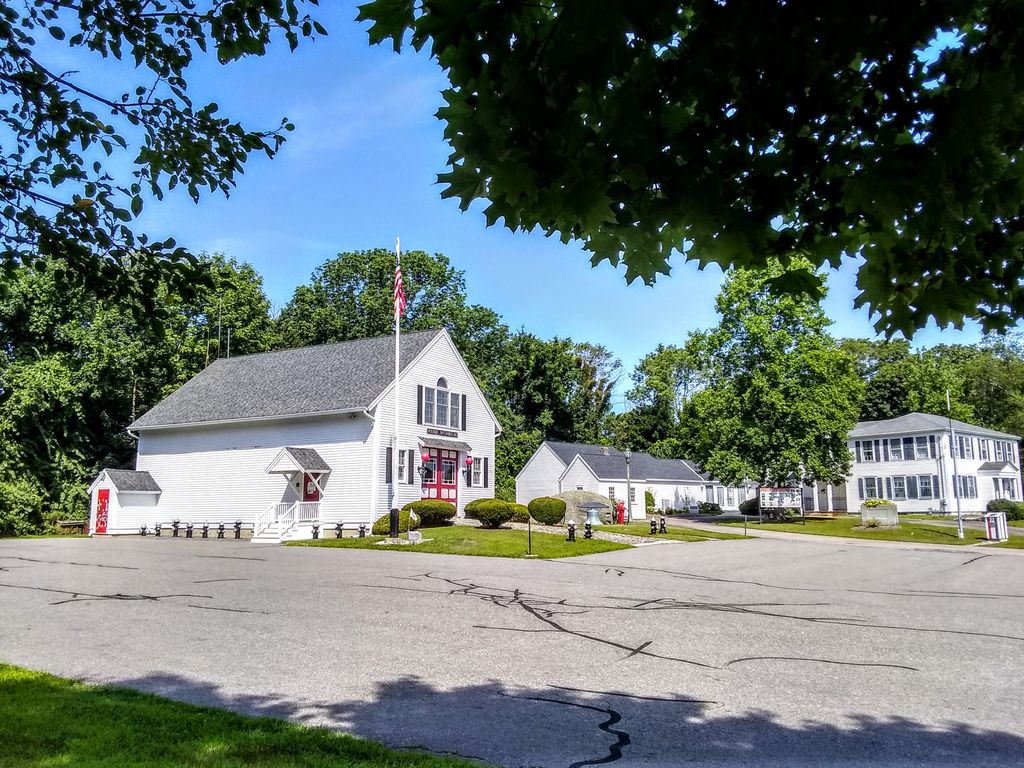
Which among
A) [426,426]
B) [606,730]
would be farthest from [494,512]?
[606,730]

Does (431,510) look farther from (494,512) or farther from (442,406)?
(442,406)

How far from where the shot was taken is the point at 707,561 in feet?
61.7

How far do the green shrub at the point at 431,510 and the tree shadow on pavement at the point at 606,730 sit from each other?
21359 mm

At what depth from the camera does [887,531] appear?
34906 mm

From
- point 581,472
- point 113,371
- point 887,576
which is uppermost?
point 113,371

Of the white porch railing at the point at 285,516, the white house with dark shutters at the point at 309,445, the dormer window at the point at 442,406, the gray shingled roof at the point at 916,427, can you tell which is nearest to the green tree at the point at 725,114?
the white house with dark shutters at the point at 309,445

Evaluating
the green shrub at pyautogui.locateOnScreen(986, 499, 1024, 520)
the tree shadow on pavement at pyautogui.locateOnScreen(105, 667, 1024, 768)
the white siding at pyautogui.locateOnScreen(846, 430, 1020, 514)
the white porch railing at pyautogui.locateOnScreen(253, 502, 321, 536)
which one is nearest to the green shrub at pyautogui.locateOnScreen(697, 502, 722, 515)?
the white siding at pyautogui.locateOnScreen(846, 430, 1020, 514)

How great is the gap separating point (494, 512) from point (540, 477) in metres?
19.3

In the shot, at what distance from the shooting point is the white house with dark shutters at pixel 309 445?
28.5m

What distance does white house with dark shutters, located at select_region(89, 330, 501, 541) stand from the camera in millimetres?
28531

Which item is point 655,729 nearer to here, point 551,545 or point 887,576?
point 887,576

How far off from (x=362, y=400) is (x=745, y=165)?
2672cm

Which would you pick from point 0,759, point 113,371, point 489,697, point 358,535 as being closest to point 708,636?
point 489,697

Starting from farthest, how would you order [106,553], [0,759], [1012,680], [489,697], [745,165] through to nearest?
[106,553]
[1012,680]
[489,697]
[0,759]
[745,165]
